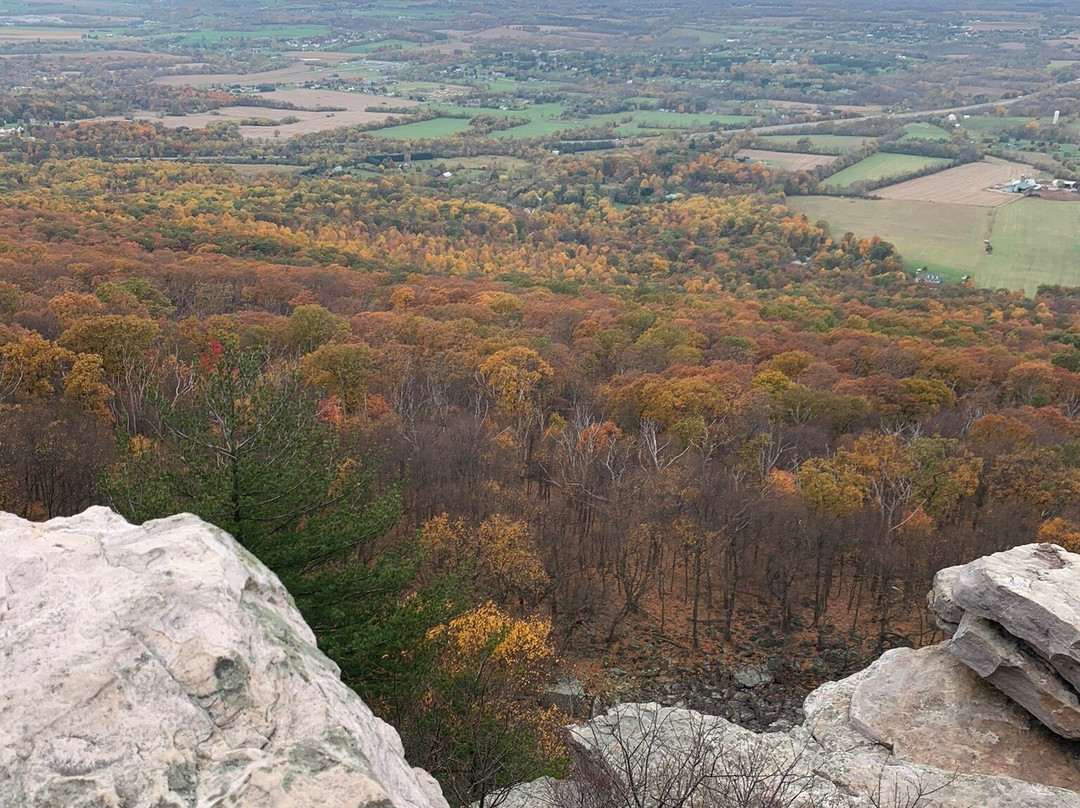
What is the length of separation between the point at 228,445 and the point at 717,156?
151 m

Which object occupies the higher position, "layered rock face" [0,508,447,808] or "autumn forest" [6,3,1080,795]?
"layered rock face" [0,508,447,808]

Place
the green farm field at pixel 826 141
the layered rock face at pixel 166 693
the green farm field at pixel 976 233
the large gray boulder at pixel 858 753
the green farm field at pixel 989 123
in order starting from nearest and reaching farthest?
1. the layered rock face at pixel 166 693
2. the large gray boulder at pixel 858 753
3. the green farm field at pixel 976 233
4. the green farm field at pixel 826 141
5. the green farm field at pixel 989 123

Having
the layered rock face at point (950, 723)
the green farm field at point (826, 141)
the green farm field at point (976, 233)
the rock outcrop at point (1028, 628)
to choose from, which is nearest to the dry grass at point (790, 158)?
the green farm field at point (826, 141)

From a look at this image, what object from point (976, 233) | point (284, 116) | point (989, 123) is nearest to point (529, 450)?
point (976, 233)

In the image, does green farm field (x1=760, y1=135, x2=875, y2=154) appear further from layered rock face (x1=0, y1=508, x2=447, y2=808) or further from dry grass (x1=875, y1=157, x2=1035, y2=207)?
layered rock face (x1=0, y1=508, x2=447, y2=808)

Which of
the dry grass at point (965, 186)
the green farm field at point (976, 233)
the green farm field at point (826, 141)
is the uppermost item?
the green farm field at point (826, 141)

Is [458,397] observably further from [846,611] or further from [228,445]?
[228,445]

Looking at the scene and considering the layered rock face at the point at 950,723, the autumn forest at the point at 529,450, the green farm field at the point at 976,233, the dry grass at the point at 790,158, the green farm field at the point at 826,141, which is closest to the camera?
the layered rock face at the point at 950,723

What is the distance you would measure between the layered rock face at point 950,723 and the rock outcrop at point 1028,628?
0.03 meters

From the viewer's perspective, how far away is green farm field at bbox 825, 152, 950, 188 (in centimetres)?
14238

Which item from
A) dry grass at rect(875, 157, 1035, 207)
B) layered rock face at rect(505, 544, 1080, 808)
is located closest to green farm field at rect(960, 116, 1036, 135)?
dry grass at rect(875, 157, 1035, 207)

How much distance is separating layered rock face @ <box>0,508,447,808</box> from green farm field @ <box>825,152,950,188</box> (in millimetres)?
142267

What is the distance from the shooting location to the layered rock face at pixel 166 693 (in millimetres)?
8141

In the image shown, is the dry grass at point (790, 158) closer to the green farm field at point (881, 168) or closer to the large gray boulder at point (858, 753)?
the green farm field at point (881, 168)
